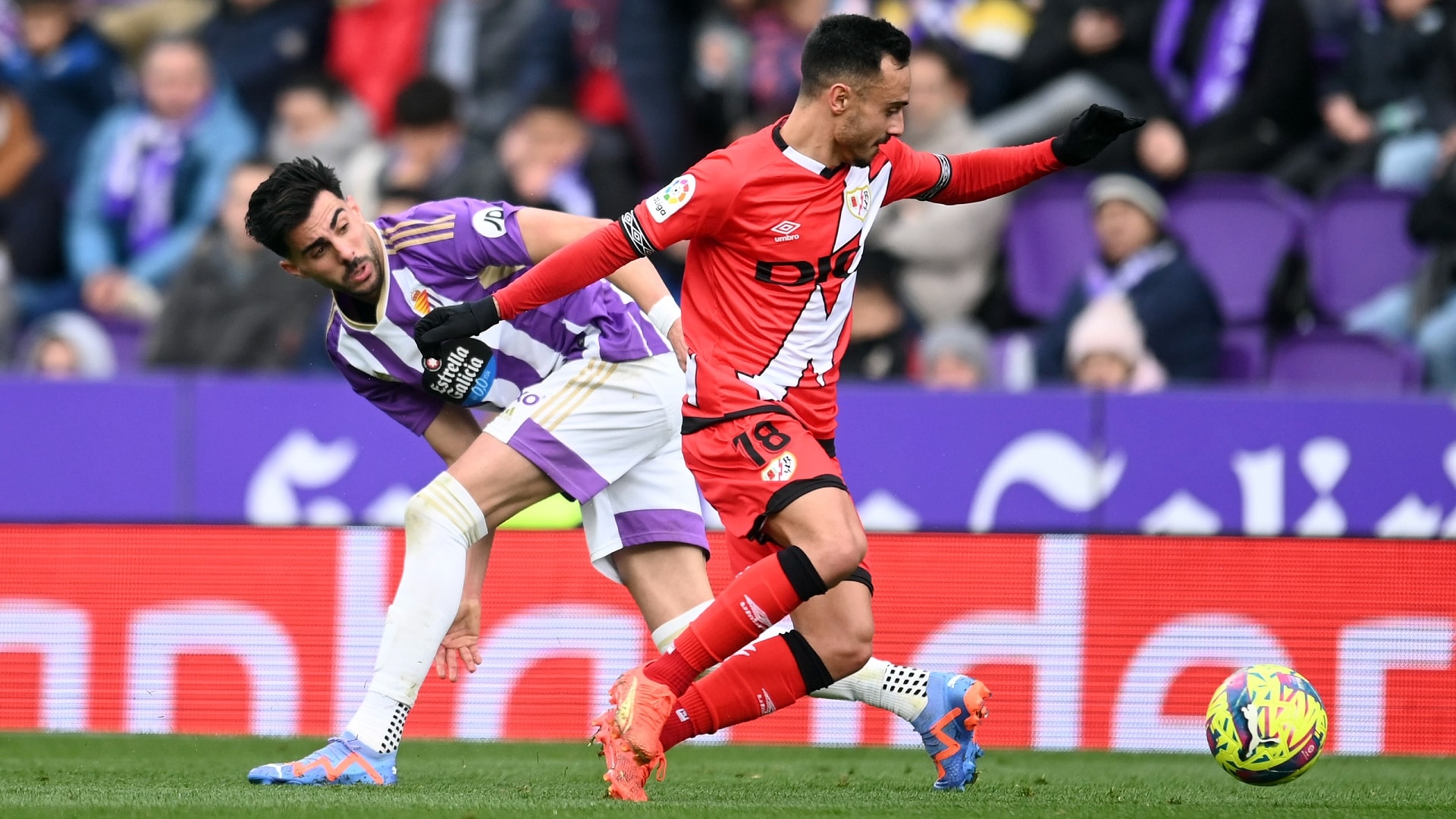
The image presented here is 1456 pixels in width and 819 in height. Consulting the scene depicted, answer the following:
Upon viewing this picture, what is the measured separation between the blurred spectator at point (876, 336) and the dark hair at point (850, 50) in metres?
4.65

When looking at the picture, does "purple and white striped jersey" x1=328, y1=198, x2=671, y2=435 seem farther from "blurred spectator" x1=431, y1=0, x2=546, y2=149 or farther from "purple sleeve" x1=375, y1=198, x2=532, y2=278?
"blurred spectator" x1=431, y1=0, x2=546, y2=149

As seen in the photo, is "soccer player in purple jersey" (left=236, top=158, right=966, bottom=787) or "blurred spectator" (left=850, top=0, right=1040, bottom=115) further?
"blurred spectator" (left=850, top=0, right=1040, bottom=115)

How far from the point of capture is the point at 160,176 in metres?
11.1

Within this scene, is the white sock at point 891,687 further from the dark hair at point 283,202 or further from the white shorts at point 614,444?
the dark hair at point 283,202

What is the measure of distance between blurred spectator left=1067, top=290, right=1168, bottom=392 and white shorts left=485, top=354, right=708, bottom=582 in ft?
12.5

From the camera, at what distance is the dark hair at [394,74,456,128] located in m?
10.6

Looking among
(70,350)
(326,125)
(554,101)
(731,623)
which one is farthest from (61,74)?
(731,623)

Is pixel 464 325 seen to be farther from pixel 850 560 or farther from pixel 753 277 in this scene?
pixel 850 560

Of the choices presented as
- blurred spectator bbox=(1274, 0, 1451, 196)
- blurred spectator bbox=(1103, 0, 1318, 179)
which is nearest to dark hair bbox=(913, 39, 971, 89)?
blurred spectator bbox=(1103, 0, 1318, 179)

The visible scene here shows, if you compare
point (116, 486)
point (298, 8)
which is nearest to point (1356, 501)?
point (116, 486)

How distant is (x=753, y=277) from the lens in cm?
486

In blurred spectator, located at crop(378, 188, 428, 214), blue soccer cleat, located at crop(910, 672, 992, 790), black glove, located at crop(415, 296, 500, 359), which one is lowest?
blue soccer cleat, located at crop(910, 672, 992, 790)

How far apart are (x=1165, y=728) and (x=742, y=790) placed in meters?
2.33

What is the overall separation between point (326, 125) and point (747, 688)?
7.09 m
